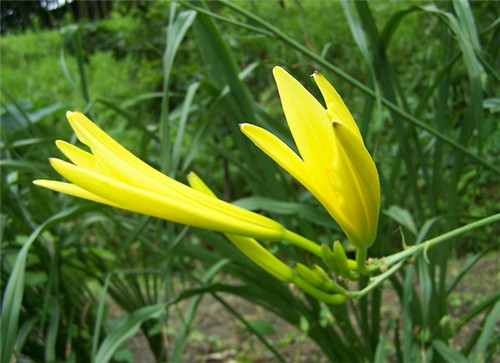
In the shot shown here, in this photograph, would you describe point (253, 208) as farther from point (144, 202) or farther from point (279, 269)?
point (144, 202)

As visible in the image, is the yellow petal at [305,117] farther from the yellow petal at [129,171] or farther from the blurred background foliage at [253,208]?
the blurred background foliage at [253,208]

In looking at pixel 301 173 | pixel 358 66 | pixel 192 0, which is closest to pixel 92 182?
pixel 301 173

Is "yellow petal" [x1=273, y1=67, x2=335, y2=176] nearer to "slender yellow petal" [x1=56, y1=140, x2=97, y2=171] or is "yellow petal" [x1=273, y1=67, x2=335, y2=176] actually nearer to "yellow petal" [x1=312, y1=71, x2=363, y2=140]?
"yellow petal" [x1=312, y1=71, x2=363, y2=140]

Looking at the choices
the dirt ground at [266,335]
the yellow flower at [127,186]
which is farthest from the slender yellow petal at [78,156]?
the dirt ground at [266,335]

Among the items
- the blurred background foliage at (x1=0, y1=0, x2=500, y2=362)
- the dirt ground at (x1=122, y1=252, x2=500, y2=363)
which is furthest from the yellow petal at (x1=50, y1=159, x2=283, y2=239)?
the dirt ground at (x1=122, y1=252, x2=500, y2=363)

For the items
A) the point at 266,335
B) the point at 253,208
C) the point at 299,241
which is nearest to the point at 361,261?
the point at 299,241
